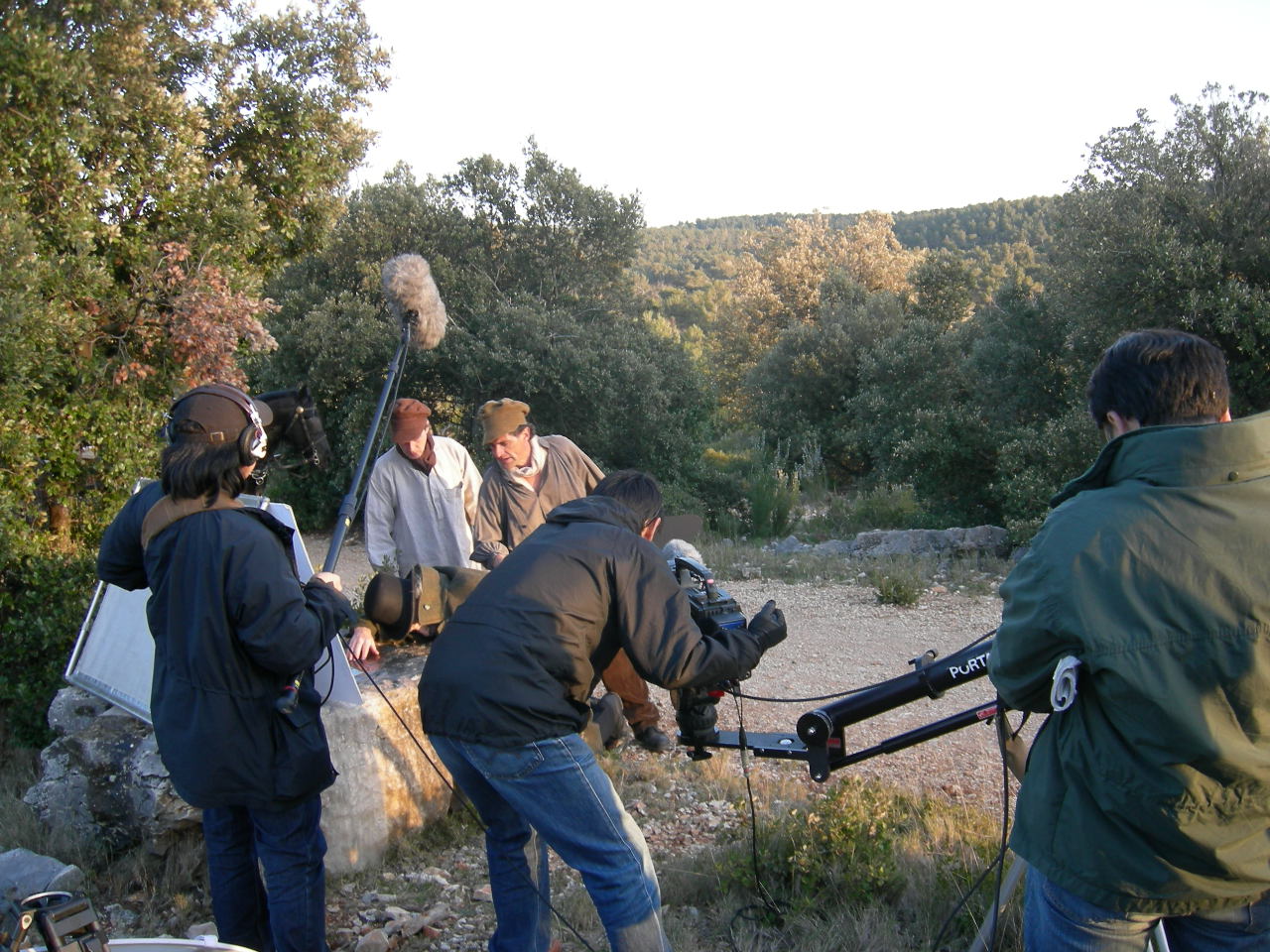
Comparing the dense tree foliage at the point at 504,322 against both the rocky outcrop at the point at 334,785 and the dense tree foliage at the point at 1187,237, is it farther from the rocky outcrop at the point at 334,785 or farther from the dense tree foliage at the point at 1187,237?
the rocky outcrop at the point at 334,785

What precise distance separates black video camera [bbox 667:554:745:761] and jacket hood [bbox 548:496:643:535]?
0.36 m

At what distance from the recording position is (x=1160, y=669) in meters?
1.83

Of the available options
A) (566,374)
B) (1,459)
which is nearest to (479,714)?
(1,459)

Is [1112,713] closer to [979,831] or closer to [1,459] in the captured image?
[979,831]

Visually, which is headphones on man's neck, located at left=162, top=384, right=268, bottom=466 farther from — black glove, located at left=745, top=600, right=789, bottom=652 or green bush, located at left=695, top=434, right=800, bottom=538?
green bush, located at left=695, top=434, right=800, bottom=538

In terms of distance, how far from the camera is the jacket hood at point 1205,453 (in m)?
1.88

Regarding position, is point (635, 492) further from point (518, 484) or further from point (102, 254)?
point (102, 254)

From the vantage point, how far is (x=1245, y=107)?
11.5 metres

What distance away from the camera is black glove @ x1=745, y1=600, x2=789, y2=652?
121 inches

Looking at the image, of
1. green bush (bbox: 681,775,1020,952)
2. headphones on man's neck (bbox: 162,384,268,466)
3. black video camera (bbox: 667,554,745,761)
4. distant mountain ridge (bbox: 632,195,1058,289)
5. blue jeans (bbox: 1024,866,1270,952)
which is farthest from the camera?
distant mountain ridge (bbox: 632,195,1058,289)

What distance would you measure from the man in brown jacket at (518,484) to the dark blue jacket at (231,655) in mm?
1988

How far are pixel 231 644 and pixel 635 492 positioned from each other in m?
1.28

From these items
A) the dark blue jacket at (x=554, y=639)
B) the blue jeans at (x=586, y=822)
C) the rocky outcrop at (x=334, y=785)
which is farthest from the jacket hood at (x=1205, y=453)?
the rocky outcrop at (x=334, y=785)

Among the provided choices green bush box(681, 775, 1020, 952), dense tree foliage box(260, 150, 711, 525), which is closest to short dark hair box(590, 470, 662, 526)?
green bush box(681, 775, 1020, 952)
